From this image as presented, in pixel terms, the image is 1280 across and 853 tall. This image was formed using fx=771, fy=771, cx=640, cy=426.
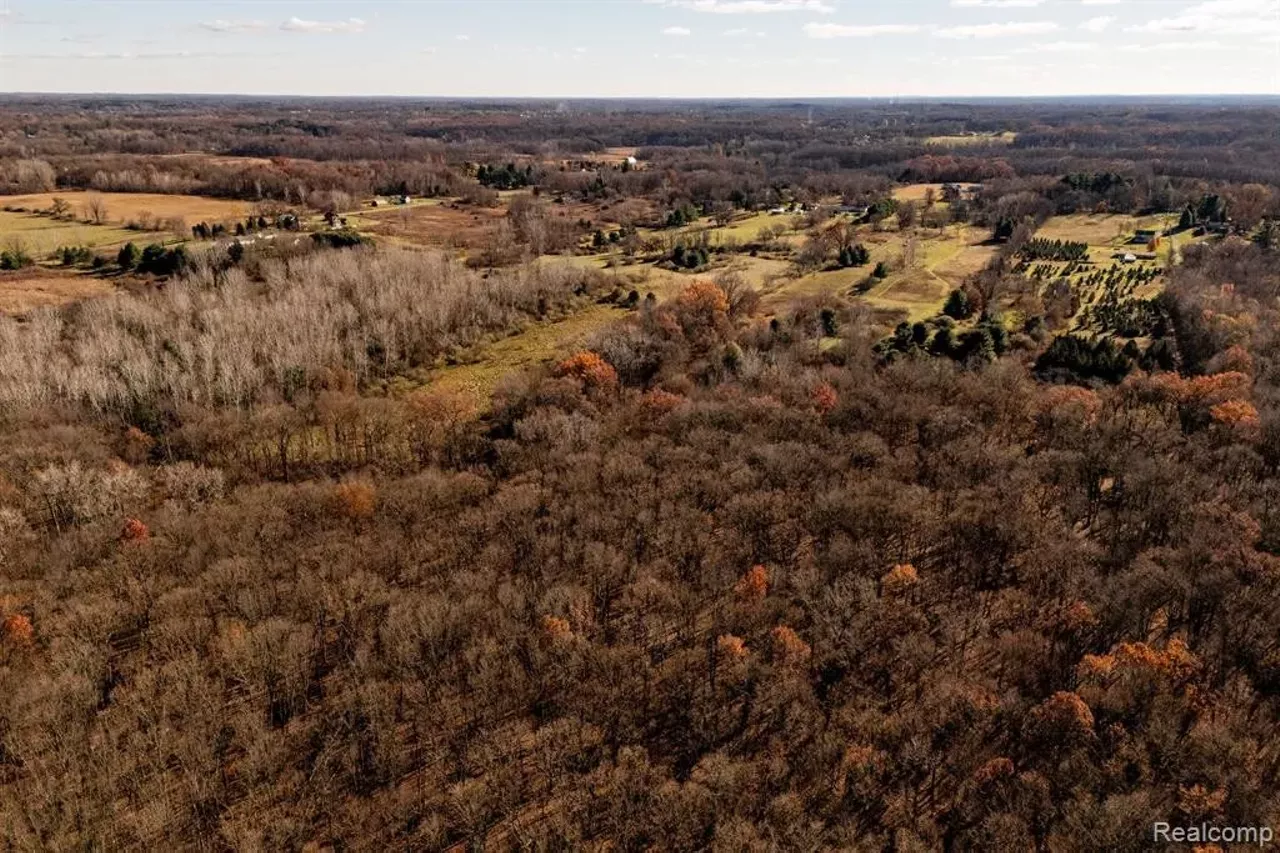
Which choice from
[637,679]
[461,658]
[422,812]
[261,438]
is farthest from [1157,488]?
[261,438]

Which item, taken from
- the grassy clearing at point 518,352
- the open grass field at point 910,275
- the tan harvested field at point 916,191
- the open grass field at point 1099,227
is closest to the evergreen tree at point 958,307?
the open grass field at point 910,275

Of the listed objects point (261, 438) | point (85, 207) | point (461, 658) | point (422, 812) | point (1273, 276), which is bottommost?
point (422, 812)

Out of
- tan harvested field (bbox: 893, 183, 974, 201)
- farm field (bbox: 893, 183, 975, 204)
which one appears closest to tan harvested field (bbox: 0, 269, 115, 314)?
farm field (bbox: 893, 183, 975, 204)

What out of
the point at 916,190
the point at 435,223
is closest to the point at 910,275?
the point at 435,223

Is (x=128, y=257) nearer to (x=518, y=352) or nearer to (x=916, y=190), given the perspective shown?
(x=518, y=352)

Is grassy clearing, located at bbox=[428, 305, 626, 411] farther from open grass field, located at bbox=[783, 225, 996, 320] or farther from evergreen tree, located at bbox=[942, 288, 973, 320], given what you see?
evergreen tree, located at bbox=[942, 288, 973, 320]

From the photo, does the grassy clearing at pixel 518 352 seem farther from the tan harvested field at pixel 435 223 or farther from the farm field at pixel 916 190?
the farm field at pixel 916 190

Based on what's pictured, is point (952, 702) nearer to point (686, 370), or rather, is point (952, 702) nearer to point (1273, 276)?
point (686, 370)
